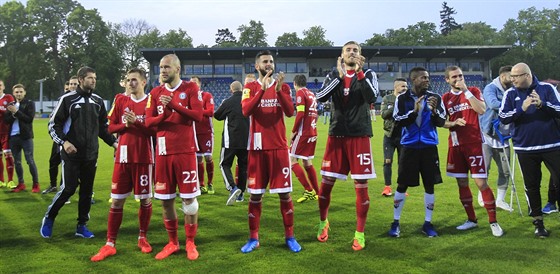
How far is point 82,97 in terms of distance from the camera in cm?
562

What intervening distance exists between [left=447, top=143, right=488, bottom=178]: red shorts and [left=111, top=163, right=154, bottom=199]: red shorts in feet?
14.0

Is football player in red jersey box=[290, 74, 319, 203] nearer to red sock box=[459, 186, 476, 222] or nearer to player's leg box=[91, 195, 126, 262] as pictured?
red sock box=[459, 186, 476, 222]

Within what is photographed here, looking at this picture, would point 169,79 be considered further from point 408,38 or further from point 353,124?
point 408,38

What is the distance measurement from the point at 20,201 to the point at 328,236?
6.45 m

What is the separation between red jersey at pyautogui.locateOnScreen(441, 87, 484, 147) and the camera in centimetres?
575

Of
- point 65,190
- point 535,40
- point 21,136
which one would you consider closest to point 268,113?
point 65,190

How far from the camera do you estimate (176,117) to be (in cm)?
474

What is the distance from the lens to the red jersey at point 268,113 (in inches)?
192

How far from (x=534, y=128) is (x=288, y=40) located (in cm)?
8296

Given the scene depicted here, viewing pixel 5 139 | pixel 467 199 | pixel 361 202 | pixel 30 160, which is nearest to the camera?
pixel 361 202

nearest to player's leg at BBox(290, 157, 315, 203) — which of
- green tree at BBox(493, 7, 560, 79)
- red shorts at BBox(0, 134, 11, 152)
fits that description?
red shorts at BBox(0, 134, 11, 152)

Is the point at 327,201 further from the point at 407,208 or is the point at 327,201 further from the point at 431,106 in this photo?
the point at 407,208

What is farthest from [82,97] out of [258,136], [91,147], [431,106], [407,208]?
[407,208]

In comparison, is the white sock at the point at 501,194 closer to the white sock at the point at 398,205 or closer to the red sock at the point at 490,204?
the red sock at the point at 490,204
